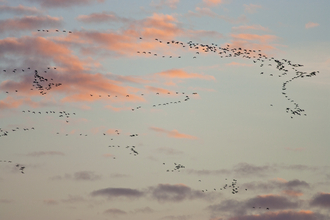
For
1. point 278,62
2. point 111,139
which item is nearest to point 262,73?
point 278,62

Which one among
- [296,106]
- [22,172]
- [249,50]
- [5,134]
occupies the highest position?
[249,50]

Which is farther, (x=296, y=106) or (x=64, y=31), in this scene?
(x=296, y=106)

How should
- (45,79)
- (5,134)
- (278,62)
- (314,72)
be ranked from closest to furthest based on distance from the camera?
(278,62) → (314,72) → (45,79) → (5,134)

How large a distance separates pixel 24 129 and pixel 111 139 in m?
25.8

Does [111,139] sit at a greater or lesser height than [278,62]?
lesser

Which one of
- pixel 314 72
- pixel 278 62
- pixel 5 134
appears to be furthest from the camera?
pixel 5 134

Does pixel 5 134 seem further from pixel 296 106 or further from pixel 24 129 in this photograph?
pixel 296 106

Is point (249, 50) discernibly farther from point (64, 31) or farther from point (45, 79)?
point (45, 79)

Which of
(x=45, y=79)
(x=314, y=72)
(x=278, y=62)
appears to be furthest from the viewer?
(x=45, y=79)

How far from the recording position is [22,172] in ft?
444

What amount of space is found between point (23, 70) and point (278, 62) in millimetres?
63653

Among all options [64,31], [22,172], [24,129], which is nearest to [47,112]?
[24,129]

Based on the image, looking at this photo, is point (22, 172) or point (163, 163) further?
point (22, 172)

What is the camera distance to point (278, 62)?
107 meters
